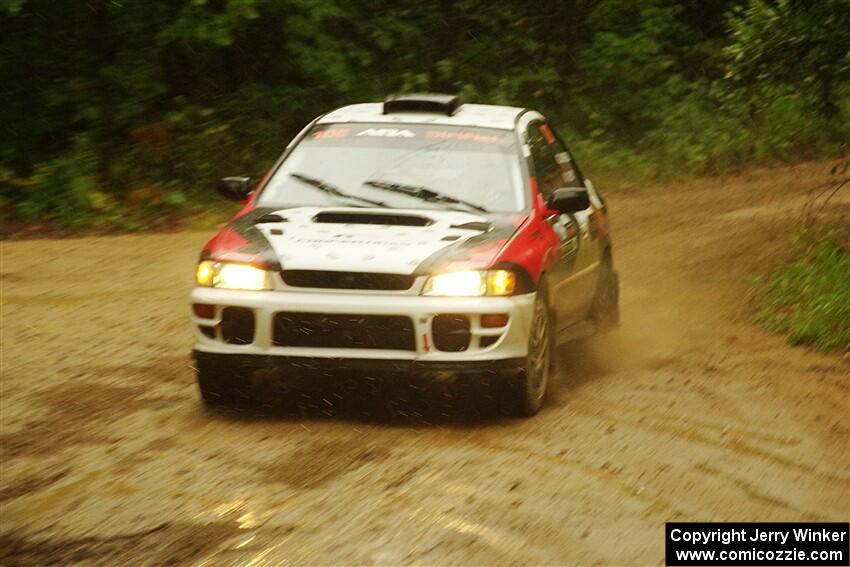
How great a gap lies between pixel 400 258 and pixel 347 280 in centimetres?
29

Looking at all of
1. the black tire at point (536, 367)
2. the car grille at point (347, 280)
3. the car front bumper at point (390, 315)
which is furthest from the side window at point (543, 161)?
the car grille at point (347, 280)

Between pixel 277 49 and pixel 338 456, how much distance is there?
42.0 ft

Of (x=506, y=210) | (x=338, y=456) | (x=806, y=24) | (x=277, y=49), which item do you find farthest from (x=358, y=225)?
(x=277, y=49)

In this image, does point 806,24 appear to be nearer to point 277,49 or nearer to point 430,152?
point 430,152

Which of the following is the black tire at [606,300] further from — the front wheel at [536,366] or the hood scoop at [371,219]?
the hood scoop at [371,219]

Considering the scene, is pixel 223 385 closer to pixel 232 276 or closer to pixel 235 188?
pixel 232 276

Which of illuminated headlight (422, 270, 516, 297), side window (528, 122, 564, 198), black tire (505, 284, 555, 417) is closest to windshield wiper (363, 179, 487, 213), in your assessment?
side window (528, 122, 564, 198)


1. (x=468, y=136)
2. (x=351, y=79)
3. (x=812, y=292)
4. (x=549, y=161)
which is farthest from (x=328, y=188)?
(x=351, y=79)

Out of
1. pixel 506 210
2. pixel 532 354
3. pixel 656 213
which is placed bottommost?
pixel 656 213

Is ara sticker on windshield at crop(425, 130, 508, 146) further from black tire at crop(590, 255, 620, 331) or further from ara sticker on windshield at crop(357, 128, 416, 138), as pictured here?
black tire at crop(590, 255, 620, 331)

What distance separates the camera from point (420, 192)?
28.3ft

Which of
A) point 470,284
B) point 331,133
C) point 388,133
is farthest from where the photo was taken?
point 331,133

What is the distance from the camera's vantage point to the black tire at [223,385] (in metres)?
8.11

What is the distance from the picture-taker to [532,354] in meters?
8.02
